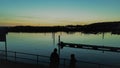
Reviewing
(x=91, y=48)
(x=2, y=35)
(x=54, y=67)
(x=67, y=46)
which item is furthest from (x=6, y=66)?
(x=67, y=46)

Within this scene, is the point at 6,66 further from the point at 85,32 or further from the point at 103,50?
the point at 85,32

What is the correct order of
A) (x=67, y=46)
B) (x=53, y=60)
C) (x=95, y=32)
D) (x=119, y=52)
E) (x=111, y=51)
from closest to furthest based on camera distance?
1. (x=53, y=60)
2. (x=119, y=52)
3. (x=111, y=51)
4. (x=67, y=46)
5. (x=95, y=32)

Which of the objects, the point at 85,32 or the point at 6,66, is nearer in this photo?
the point at 6,66

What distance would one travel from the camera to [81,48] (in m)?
60.8

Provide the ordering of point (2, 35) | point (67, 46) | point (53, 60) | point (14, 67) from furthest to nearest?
point (67, 46)
point (2, 35)
point (14, 67)
point (53, 60)

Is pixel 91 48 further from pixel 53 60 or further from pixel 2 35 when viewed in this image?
pixel 53 60

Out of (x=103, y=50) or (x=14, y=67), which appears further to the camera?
(x=103, y=50)

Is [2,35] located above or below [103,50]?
above

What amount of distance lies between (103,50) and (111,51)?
4.48ft

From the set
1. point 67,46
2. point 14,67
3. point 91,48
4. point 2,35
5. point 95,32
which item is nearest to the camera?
point 14,67

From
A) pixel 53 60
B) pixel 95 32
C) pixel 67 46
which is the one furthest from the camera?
pixel 95 32

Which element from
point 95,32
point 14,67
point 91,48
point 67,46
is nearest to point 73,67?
point 14,67

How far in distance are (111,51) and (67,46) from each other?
573 inches

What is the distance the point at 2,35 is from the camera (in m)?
23.2
